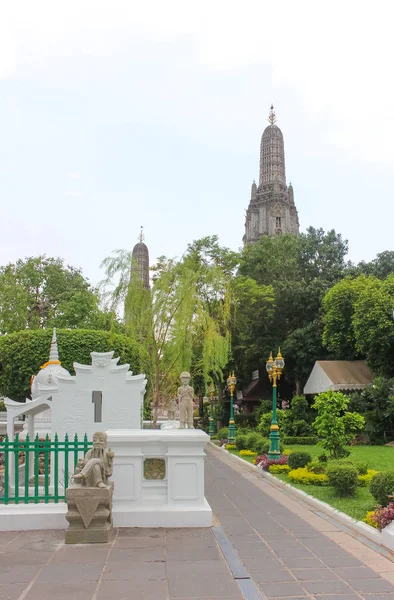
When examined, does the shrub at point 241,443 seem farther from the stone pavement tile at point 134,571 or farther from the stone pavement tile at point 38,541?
the stone pavement tile at point 134,571

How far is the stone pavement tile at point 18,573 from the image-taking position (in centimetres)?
576

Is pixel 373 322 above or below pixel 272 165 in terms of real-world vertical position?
below

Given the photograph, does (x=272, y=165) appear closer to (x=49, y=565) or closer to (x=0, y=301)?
(x=0, y=301)

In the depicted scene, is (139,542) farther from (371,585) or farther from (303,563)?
(371,585)

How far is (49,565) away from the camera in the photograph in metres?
6.29

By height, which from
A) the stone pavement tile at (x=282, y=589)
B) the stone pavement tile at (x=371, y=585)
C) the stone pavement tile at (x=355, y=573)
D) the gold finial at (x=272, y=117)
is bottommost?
the stone pavement tile at (x=355, y=573)

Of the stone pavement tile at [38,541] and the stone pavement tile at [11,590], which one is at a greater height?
the stone pavement tile at [11,590]

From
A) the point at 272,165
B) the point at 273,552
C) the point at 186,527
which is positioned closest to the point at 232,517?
the point at 186,527

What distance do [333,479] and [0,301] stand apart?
1198 inches

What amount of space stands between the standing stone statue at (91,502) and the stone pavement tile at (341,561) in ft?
9.13

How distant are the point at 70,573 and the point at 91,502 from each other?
1.41 meters

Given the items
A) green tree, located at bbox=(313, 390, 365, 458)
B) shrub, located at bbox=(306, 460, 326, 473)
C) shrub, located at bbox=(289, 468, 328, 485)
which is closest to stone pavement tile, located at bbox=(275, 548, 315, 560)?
shrub, located at bbox=(289, 468, 328, 485)

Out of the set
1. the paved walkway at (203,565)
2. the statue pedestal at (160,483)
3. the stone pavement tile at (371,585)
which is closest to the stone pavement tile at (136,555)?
the paved walkway at (203,565)

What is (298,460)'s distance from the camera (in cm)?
1554
